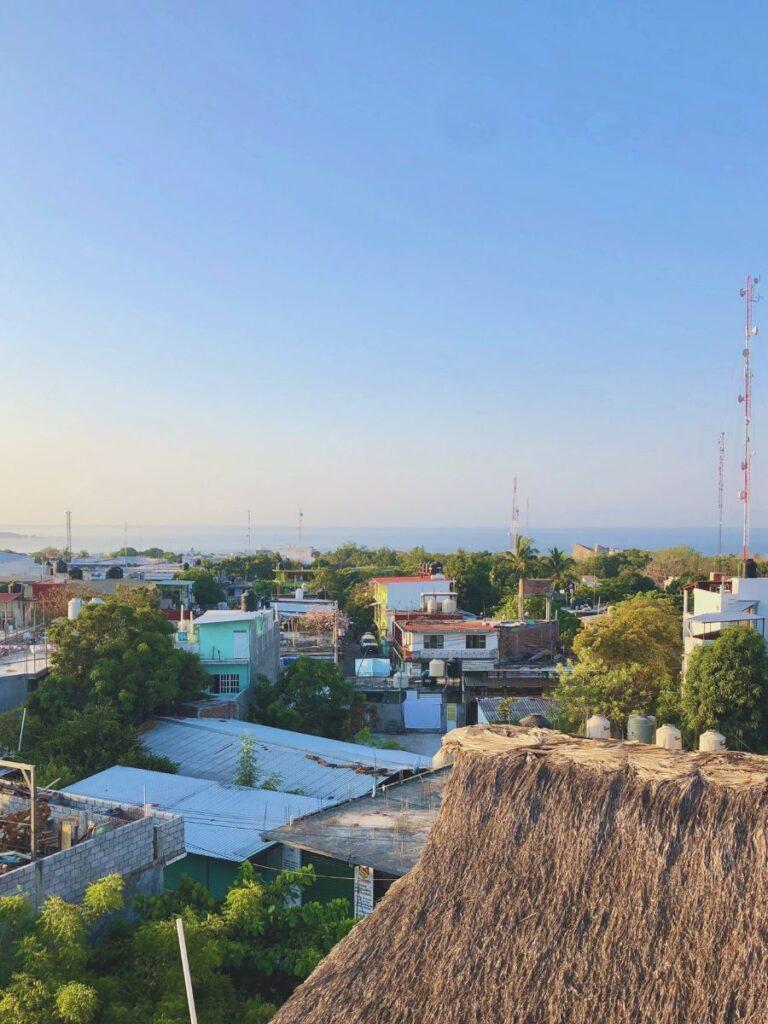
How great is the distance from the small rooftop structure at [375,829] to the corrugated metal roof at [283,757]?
5.17ft

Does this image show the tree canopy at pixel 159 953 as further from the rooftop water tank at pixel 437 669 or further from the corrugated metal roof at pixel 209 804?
the rooftop water tank at pixel 437 669

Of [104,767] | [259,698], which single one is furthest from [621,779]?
[259,698]

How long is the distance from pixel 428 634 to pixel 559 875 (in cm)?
→ 2445

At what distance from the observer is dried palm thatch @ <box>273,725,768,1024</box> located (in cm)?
489

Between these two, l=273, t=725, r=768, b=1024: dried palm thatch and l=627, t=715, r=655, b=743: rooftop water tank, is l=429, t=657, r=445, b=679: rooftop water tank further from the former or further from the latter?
l=273, t=725, r=768, b=1024: dried palm thatch

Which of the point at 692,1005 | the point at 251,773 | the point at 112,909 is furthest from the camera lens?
the point at 251,773

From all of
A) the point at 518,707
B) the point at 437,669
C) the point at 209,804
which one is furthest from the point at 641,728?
the point at 437,669

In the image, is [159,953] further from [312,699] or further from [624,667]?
[624,667]

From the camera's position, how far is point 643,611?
80.9 feet

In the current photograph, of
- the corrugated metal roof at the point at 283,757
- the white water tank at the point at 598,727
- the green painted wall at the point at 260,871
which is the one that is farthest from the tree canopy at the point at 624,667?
the white water tank at the point at 598,727

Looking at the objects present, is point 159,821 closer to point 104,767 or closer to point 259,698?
point 104,767

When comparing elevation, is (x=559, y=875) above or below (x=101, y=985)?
above

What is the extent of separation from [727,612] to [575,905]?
18.0 metres

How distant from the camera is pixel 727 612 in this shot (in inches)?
852
